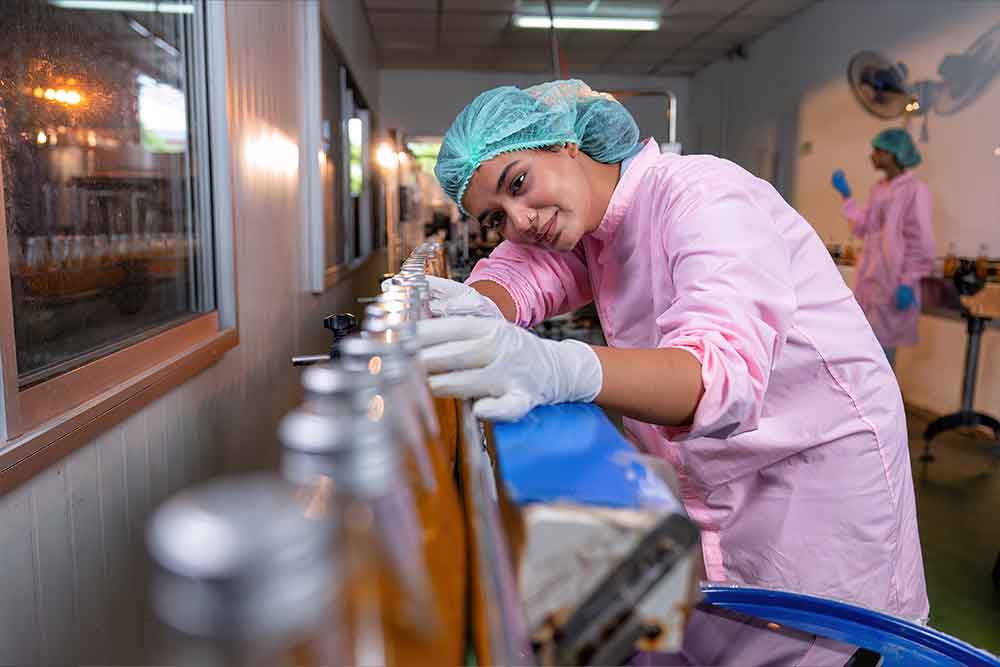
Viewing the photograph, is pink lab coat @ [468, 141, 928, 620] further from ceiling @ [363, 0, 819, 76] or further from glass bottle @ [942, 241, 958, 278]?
ceiling @ [363, 0, 819, 76]

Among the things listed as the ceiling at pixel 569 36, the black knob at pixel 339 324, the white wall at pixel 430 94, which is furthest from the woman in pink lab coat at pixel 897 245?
the white wall at pixel 430 94

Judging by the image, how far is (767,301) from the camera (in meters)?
0.88

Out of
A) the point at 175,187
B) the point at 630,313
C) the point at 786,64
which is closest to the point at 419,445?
the point at 630,313

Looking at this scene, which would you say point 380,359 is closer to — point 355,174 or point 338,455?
point 338,455

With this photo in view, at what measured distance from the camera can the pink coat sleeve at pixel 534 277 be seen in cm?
154

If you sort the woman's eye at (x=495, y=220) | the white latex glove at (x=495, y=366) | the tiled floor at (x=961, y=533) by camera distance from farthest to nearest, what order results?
the tiled floor at (x=961, y=533), the woman's eye at (x=495, y=220), the white latex glove at (x=495, y=366)

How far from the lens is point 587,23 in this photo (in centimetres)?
675

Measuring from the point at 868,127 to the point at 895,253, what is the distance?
5.42 ft

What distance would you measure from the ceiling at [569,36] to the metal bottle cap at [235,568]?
6.43m

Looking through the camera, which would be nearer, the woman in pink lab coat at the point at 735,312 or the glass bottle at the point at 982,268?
the woman in pink lab coat at the point at 735,312

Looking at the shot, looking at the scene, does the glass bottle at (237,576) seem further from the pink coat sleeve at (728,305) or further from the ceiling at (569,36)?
the ceiling at (569,36)

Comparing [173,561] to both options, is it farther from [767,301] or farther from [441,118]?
[441,118]

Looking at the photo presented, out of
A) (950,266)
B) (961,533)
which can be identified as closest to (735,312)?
(961,533)

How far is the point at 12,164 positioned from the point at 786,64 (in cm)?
722
